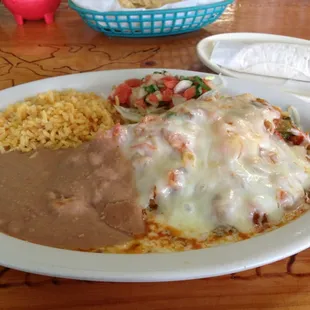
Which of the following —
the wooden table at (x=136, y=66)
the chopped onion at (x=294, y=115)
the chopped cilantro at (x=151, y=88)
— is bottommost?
the wooden table at (x=136, y=66)

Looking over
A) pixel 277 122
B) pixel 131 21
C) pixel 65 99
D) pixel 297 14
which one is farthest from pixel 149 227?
pixel 297 14

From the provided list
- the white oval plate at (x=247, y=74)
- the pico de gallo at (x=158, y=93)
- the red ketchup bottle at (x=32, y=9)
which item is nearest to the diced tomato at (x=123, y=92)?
the pico de gallo at (x=158, y=93)

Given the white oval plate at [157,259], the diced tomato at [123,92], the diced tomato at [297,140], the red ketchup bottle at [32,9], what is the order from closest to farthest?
the white oval plate at [157,259] → the diced tomato at [297,140] → the diced tomato at [123,92] → the red ketchup bottle at [32,9]

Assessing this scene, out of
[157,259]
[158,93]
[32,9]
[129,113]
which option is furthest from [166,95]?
[32,9]

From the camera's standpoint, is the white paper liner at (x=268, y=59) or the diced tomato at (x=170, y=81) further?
the white paper liner at (x=268, y=59)

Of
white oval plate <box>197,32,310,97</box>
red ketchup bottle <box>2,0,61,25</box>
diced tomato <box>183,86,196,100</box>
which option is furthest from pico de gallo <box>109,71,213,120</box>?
red ketchup bottle <box>2,0,61,25</box>

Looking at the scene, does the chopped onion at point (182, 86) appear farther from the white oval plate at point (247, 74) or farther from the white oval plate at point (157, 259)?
the white oval plate at point (157, 259)

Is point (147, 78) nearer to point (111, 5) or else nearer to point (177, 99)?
point (177, 99)

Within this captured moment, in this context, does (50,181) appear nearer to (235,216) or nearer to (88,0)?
(235,216)
